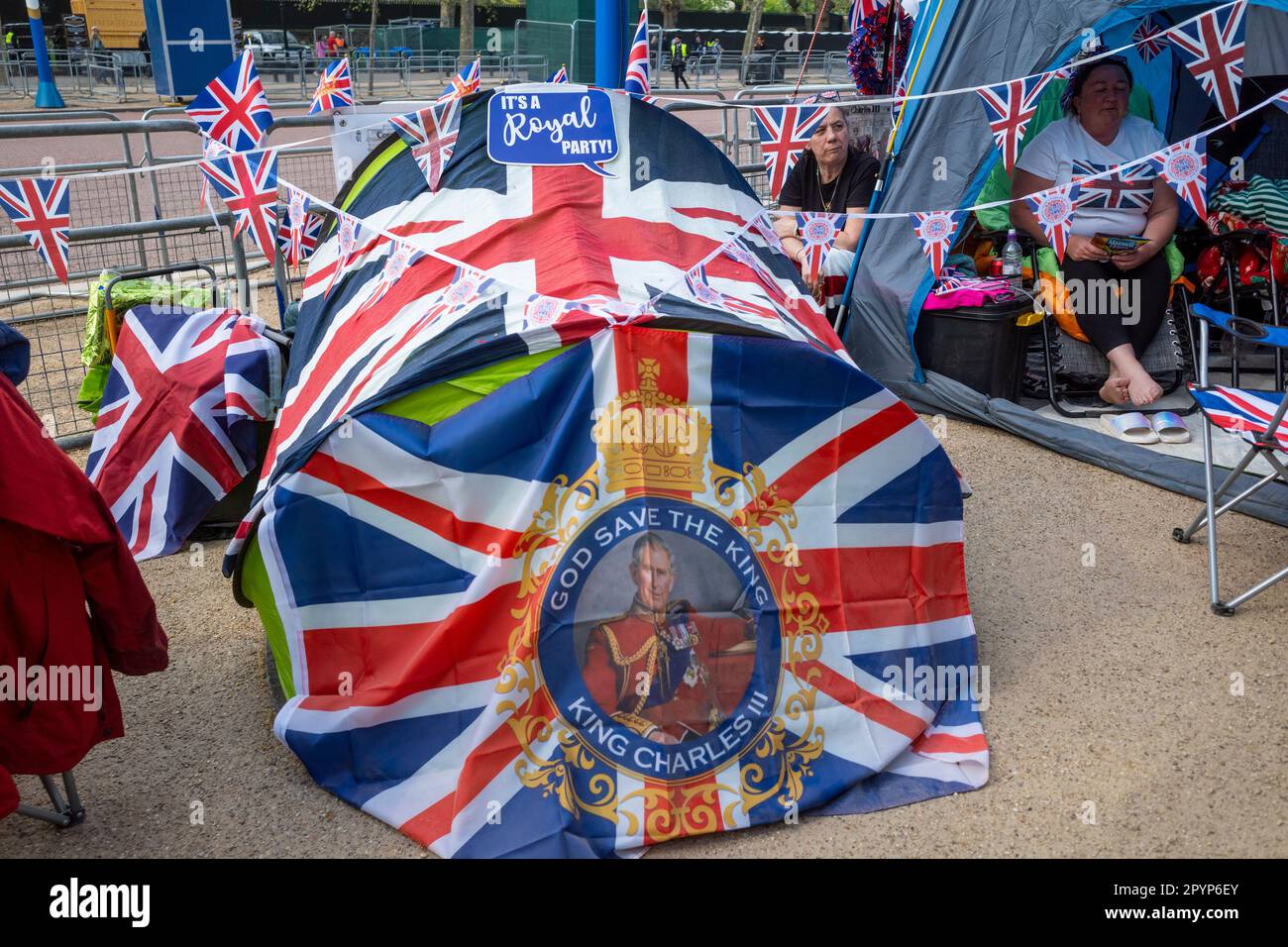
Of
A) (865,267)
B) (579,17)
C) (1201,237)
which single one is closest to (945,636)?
(865,267)

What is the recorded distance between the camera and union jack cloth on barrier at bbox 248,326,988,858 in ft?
9.29

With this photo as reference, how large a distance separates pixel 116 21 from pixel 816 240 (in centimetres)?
2609

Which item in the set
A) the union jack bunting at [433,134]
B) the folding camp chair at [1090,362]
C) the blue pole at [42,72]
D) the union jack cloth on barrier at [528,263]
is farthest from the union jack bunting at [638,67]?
the blue pole at [42,72]

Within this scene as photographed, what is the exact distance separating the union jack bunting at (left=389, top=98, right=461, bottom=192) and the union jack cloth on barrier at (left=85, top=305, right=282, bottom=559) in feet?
3.41

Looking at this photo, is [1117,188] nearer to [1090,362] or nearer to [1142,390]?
[1090,362]

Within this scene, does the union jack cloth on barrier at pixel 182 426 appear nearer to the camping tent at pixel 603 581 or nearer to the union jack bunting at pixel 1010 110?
the camping tent at pixel 603 581

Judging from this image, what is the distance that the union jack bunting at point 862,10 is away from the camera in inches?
274

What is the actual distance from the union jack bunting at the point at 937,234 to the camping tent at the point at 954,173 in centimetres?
31

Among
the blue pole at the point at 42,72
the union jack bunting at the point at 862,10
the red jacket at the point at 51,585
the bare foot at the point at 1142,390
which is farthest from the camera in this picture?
the blue pole at the point at 42,72

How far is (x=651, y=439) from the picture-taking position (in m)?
2.98

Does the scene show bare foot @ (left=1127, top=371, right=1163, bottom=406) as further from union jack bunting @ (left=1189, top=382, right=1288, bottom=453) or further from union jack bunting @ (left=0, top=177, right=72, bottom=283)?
union jack bunting @ (left=0, top=177, right=72, bottom=283)

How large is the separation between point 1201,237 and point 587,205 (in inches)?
164

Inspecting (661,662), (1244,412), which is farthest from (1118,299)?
(661,662)

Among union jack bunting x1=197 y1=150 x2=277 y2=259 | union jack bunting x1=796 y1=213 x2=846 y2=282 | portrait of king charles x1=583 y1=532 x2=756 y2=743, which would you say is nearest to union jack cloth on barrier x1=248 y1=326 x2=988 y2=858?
portrait of king charles x1=583 y1=532 x2=756 y2=743
